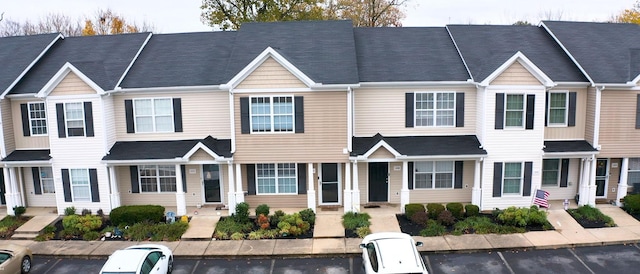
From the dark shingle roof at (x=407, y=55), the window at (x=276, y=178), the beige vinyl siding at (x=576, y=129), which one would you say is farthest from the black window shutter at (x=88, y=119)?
the beige vinyl siding at (x=576, y=129)

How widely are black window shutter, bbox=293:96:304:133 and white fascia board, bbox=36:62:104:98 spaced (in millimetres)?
8724

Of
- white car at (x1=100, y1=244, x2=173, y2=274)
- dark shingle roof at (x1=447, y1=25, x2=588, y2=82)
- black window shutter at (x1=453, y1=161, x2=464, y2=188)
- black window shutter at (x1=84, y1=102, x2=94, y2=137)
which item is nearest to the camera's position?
white car at (x1=100, y1=244, x2=173, y2=274)

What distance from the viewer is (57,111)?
2130 cm

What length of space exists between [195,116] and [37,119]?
7804 millimetres

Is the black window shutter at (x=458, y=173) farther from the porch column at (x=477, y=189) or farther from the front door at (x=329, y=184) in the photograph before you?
the front door at (x=329, y=184)

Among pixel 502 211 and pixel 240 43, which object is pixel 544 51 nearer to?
pixel 502 211

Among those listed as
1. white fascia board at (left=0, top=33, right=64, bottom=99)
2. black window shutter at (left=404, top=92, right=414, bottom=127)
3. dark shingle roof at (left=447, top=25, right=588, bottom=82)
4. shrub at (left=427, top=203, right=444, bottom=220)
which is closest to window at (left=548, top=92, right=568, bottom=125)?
dark shingle roof at (left=447, top=25, right=588, bottom=82)

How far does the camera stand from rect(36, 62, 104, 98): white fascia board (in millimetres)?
20742

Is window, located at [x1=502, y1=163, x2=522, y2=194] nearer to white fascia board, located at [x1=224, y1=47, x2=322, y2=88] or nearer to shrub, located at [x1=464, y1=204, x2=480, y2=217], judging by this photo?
shrub, located at [x1=464, y1=204, x2=480, y2=217]

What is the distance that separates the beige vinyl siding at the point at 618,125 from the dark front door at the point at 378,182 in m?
9.99

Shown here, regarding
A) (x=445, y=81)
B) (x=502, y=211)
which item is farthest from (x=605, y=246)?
(x=445, y=81)

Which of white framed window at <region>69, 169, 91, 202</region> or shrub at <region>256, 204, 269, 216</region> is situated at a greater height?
white framed window at <region>69, 169, 91, 202</region>

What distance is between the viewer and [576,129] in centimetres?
2244

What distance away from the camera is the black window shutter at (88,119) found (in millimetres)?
21219
